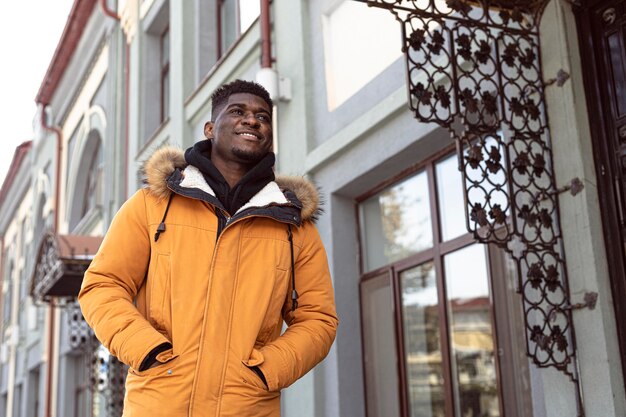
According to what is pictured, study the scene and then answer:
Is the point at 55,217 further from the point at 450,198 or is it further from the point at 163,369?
the point at 163,369

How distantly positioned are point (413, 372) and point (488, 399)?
870mm

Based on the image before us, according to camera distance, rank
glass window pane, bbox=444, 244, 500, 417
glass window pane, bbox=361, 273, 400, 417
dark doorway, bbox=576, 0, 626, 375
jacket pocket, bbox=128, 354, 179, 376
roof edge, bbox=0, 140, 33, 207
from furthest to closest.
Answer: roof edge, bbox=0, 140, 33, 207 < glass window pane, bbox=361, 273, 400, 417 < glass window pane, bbox=444, 244, 500, 417 < dark doorway, bbox=576, 0, 626, 375 < jacket pocket, bbox=128, 354, 179, 376

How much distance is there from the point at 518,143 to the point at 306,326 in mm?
2338

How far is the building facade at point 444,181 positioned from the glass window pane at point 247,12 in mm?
46

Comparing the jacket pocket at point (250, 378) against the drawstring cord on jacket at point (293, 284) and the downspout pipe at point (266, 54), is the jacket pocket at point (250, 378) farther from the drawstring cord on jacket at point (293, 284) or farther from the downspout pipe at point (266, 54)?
the downspout pipe at point (266, 54)

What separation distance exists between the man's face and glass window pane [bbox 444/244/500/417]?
9.36ft

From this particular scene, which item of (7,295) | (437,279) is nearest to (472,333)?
(437,279)

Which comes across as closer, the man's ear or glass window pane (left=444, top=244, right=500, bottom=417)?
the man's ear

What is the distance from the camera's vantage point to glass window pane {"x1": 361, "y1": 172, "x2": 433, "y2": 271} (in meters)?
6.27

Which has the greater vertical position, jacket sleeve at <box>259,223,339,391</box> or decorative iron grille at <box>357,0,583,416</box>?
decorative iron grille at <box>357,0,583,416</box>

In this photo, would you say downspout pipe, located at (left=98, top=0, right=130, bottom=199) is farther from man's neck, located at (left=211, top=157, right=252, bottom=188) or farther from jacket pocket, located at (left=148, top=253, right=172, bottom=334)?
jacket pocket, located at (left=148, top=253, right=172, bottom=334)

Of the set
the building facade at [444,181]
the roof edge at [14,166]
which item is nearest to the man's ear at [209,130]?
the building facade at [444,181]

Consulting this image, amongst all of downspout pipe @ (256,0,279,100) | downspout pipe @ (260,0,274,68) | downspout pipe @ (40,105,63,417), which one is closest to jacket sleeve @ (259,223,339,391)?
downspout pipe @ (256,0,279,100)

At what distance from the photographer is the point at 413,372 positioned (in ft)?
20.2
